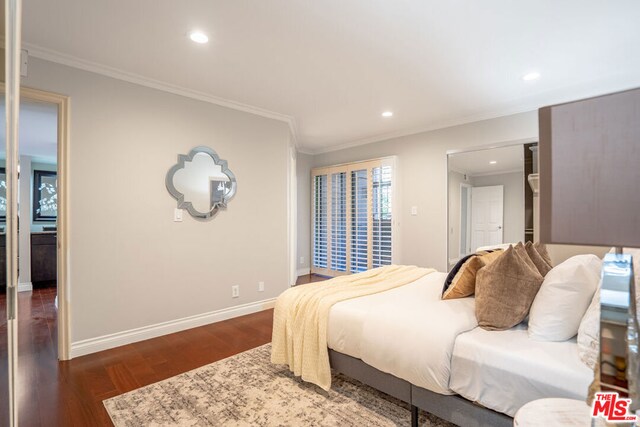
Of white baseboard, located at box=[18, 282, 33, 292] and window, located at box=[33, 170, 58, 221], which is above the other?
window, located at box=[33, 170, 58, 221]

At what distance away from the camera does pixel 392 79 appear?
296 cm

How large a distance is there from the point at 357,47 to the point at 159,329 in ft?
10.2

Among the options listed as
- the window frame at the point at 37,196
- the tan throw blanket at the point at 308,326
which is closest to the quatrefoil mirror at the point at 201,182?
the tan throw blanket at the point at 308,326

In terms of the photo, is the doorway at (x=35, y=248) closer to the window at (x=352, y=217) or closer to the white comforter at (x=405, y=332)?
the white comforter at (x=405, y=332)

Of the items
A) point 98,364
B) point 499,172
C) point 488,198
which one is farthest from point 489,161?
point 98,364

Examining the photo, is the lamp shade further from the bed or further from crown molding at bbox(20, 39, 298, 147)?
crown molding at bbox(20, 39, 298, 147)

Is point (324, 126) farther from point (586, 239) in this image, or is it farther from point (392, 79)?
point (586, 239)

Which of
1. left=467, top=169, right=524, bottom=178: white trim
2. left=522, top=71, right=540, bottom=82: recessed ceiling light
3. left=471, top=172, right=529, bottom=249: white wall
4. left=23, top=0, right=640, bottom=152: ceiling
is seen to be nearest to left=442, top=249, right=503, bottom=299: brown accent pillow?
left=23, top=0, right=640, bottom=152: ceiling

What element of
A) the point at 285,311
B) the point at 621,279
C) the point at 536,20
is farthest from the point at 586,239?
the point at 536,20

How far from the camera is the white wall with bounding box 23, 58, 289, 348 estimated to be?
2.63 m

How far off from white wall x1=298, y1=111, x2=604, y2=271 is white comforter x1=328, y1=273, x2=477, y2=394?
2318 millimetres

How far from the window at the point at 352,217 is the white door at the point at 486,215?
1202 mm

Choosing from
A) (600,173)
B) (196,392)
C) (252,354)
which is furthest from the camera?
(252,354)

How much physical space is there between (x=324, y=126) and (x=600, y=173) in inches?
160
